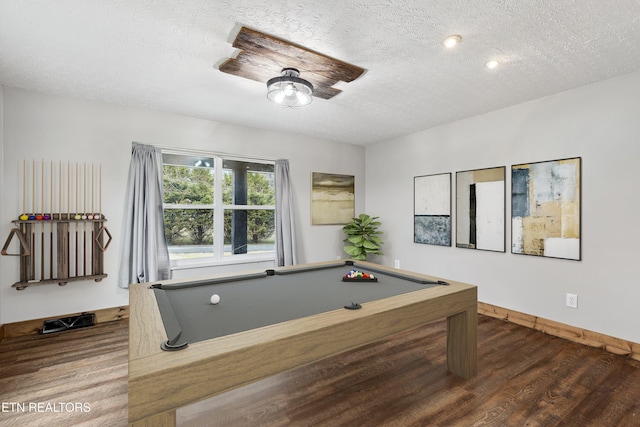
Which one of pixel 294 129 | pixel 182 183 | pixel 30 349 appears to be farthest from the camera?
pixel 294 129

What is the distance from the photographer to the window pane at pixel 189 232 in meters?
3.70

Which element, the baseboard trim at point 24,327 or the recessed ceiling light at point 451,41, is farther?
the baseboard trim at point 24,327

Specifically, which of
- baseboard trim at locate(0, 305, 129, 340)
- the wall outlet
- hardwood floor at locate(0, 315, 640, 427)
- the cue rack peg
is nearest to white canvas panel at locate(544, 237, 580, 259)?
the wall outlet

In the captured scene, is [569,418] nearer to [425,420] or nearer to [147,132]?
[425,420]

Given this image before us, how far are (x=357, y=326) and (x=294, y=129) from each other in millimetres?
3378

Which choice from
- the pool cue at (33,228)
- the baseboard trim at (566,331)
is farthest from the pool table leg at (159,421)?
the baseboard trim at (566,331)

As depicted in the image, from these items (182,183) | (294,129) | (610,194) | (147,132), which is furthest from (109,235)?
(610,194)

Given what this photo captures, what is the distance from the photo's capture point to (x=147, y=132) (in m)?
3.45

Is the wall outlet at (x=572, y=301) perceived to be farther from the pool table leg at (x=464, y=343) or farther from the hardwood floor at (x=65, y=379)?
Result: the hardwood floor at (x=65, y=379)

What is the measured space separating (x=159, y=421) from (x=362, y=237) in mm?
3898

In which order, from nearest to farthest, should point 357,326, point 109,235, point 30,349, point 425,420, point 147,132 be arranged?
point 357,326 < point 425,420 < point 30,349 < point 109,235 < point 147,132

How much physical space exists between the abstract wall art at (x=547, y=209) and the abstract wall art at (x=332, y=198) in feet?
8.30

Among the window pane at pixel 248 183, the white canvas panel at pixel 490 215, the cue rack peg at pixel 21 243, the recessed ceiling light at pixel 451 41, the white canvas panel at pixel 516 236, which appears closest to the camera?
the recessed ceiling light at pixel 451 41

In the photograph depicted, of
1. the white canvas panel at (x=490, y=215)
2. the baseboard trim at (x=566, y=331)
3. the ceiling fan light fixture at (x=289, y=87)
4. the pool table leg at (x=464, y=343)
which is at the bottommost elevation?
the baseboard trim at (x=566, y=331)
